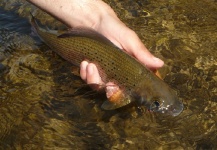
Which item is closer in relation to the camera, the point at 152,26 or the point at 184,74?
the point at 184,74

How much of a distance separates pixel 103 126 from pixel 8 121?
39.4 inches

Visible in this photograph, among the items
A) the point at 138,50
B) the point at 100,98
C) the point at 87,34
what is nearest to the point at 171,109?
the point at 138,50

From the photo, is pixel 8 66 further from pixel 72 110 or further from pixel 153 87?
pixel 153 87

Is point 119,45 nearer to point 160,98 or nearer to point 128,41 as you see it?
point 128,41

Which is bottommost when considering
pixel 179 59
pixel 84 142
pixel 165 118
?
pixel 84 142

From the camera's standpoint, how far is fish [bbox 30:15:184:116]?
331cm

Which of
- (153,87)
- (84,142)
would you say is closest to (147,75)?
(153,87)

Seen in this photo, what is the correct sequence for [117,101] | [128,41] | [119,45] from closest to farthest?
[117,101], [128,41], [119,45]

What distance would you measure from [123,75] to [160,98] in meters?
0.47

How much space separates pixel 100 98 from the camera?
156 inches

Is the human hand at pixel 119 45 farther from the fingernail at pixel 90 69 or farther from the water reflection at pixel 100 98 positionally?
the water reflection at pixel 100 98

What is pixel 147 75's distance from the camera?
11.2 ft

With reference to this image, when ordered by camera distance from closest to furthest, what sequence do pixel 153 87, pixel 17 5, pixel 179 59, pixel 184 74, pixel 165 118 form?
1. pixel 153 87
2. pixel 165 118
3. pixel 184 74
4. pixel 179 59
5. pixel 17 5

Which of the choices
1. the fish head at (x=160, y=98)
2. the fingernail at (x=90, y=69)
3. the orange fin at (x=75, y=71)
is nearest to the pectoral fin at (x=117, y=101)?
the fish head at (x=160, y=98)
